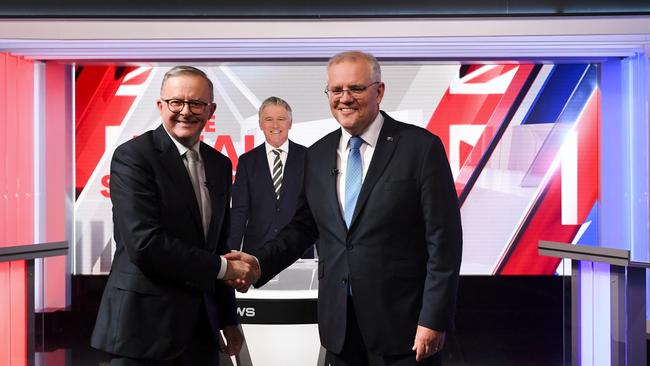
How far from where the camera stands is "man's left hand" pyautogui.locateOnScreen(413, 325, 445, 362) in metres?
2.04

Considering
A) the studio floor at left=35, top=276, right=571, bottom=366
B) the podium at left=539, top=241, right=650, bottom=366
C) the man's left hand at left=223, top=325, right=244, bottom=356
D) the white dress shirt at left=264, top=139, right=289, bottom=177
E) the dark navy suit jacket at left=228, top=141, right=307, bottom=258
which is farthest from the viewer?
the studio floor at left=35, top=276, right=571, bottom=366

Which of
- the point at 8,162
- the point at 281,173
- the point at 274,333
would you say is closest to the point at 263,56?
the point at 281,173

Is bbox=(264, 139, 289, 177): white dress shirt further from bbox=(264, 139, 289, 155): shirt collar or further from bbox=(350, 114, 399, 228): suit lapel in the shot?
bbox=(350, 114, 399, 228): suit lapel

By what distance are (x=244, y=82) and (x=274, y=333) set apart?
10.5 feet

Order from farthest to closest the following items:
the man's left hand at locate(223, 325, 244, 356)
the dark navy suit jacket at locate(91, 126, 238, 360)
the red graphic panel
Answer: the red graphic panel, the man's left hand at locate(223, 325, 244, 356), the dark navy suit jacket at locate(91, 126, 238, 360)

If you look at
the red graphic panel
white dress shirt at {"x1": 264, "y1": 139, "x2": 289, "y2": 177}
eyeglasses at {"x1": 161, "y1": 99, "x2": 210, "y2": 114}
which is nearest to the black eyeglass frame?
eyeglasses at {"x1": 161, "y1": 99, "x2": 210, "y2": 114}

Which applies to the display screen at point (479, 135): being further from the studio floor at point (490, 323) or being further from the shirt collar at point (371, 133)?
the shirt collar at point (371, 133)

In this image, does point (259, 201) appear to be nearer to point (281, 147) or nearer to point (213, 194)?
point (281, 147)

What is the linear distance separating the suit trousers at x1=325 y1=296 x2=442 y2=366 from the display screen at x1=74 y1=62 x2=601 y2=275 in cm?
418

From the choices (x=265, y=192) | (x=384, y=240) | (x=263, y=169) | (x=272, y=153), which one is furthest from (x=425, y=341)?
Answer: (x=272, y=153)

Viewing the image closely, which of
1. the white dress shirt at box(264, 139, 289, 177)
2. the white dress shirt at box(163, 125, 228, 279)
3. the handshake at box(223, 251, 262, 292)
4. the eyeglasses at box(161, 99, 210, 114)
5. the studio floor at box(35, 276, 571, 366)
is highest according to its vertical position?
the white dress shirt at box(264, 139, 289, 177)

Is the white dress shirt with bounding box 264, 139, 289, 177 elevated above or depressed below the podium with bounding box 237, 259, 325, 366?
above

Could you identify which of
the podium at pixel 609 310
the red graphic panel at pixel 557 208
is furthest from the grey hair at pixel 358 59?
the red graphic panel at pixel 557 208

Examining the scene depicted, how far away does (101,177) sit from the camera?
20.6 ft
